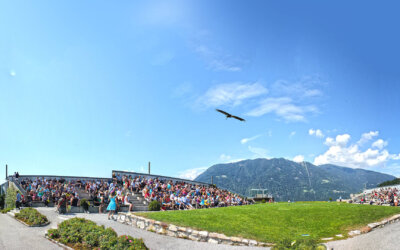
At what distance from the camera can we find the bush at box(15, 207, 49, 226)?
17953mm

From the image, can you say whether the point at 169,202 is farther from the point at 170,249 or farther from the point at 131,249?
the point at 131,249

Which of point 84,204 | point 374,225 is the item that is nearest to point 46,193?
point 84,204

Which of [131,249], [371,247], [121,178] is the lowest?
[371,247]

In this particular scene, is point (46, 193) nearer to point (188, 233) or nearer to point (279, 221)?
point (188, 233)

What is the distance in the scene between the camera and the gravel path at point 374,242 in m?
13.0

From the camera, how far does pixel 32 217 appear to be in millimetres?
18641

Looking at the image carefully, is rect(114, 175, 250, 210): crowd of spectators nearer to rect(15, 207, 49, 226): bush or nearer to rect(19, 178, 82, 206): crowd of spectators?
rect(19, 178, 82, 206): crowd of spectators

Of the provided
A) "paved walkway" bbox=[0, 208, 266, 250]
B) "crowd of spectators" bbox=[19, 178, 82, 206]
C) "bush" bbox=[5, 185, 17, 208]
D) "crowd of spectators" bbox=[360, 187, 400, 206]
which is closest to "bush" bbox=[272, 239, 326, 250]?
"paved walkway" bbox=[0, 208, 266, 250]

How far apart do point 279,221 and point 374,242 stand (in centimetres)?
528

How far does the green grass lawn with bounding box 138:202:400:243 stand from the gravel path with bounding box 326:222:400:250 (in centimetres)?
107

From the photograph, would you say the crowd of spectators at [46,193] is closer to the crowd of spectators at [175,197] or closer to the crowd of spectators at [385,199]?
the crowd of spectators at [175,197]

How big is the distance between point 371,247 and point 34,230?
18278 millimetres

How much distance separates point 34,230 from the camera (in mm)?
16703

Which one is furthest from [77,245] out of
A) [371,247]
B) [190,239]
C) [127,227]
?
[371,247]
